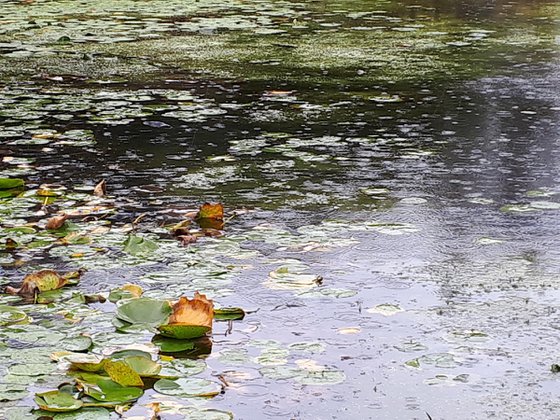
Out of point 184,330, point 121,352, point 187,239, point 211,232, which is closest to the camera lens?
point 121,352

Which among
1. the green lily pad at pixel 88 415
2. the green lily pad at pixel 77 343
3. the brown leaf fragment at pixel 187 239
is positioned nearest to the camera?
the green lily pad at pixel 88 415

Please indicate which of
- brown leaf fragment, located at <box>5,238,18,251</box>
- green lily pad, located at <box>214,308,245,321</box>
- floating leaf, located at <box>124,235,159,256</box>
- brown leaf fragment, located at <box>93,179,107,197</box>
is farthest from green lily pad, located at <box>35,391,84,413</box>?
brown leaf fragment, located at <box>93,179,107,197</box>

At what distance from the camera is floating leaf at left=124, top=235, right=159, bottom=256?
3.79 meters

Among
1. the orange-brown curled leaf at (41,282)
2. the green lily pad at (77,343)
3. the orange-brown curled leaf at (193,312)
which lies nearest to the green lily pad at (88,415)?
the green lily pad at (77,343)

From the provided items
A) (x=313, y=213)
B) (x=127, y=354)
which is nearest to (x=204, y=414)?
(x=127, y=354)

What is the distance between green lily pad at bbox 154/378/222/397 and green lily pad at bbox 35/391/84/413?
0.67 ft

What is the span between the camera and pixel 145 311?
3.16 m

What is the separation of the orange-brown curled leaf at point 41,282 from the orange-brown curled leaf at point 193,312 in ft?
1.73

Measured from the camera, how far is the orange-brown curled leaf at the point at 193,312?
3012mm

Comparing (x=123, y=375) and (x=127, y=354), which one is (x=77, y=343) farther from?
(x=123, y=375)

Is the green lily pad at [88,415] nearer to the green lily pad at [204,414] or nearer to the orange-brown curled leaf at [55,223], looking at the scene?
the green lily pad at [204,414]

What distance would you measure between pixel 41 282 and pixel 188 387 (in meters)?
0.88

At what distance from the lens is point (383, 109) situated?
6.47 m

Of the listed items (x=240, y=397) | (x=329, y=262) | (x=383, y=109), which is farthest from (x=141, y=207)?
(x=383, y=109)
